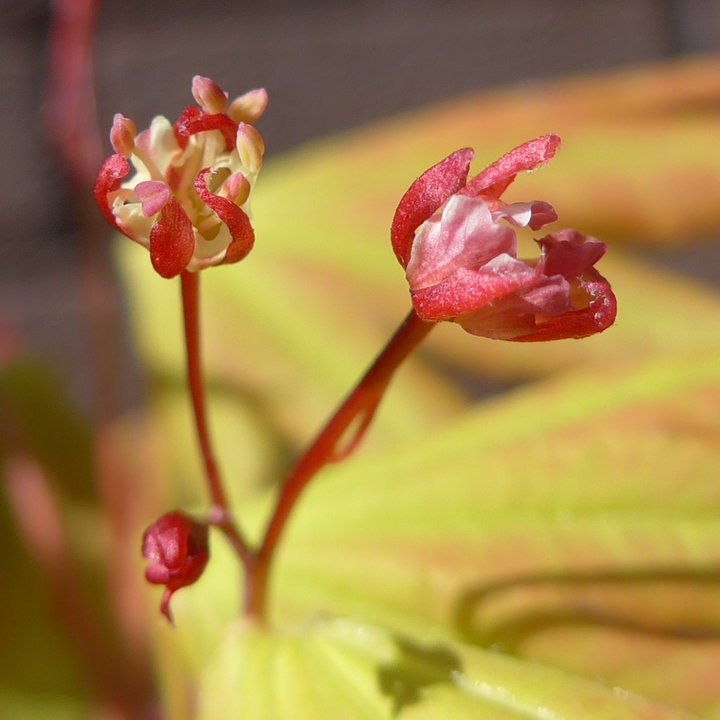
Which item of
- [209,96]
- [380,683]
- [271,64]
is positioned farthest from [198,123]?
[271,64]

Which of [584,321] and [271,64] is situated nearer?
[584,321]

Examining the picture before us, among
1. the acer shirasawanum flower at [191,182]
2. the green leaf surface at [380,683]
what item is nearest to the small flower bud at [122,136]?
the acer shirasawanum flower at [191,182]

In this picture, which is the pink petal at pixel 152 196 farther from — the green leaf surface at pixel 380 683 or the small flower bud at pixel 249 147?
the green leaf surface at pixel 380 683

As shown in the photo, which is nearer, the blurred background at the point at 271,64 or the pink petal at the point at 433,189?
the pink petal at the point at 433,189

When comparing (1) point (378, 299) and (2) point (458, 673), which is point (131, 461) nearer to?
(1) point (378, 299)

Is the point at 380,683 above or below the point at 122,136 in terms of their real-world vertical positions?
below

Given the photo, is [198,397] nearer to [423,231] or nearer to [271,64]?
[423,231]

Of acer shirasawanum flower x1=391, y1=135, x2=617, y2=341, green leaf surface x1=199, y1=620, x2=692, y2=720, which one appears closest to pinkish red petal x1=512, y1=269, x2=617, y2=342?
acer shirasawanum flower x1=391, y1=135, x2=617, y2=341
